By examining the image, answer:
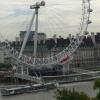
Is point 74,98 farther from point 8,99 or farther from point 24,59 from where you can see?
point 24,59

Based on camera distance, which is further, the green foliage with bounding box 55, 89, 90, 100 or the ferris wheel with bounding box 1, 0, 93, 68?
the ferris wheel with bounding box 1, 0, 93, 68

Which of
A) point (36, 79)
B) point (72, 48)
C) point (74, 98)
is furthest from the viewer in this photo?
point (72, 48)

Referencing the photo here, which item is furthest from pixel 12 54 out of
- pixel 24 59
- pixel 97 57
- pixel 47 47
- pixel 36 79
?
pixel 97 57

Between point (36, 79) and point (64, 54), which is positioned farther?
point (64, 54)

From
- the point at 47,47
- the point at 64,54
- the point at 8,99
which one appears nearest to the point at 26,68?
the point at 64,54

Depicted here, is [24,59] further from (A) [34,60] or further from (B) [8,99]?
(B) [8,99]

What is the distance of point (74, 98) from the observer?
18.7ft

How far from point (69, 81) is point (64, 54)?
3.88 metres

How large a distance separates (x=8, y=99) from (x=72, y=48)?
9.53 meters

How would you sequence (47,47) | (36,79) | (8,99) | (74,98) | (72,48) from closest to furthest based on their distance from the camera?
1. (74,98)
2. (8,99)
3. (36,79)
4. (72,48)
5. (47,47)

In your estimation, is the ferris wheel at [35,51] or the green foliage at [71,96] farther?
the ferris wheel at [35,51]

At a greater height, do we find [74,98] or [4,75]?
[74,98]

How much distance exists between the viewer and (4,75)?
21375 mm

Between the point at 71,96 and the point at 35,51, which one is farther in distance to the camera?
the point at 35,51
